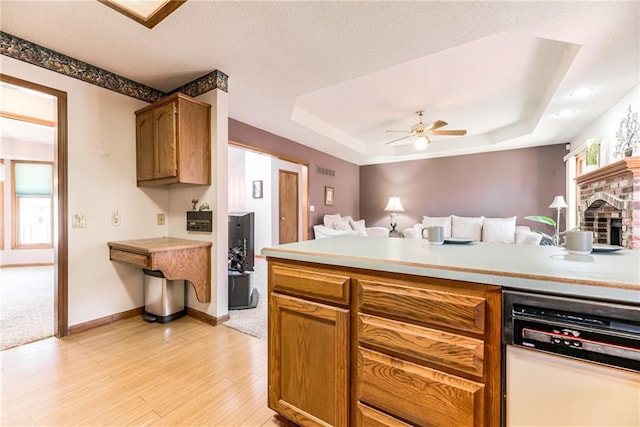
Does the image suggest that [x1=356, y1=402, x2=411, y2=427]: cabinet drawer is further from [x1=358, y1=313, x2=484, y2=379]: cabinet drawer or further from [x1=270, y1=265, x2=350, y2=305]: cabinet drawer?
[x1=270, y1=265, x2=350, y2=305]: cabinet drawer

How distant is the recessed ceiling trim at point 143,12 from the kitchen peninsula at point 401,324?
1651mm

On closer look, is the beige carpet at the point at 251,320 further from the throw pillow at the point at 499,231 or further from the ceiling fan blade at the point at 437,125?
the throw pillow at the point at 499,231

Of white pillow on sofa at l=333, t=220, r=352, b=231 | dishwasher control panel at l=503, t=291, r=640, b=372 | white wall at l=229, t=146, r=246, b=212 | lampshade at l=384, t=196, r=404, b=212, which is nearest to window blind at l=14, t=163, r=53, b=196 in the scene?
white wall at l=229, t=146, r=246, b=212

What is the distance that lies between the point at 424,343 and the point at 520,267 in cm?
39

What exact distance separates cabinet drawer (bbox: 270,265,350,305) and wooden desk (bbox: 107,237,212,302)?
144 cm

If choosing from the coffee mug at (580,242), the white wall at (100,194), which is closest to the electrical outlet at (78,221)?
the white wall at (100,194)

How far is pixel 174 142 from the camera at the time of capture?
7.92ft

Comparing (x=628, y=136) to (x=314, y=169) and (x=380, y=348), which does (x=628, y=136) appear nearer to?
(x=380, y=348)

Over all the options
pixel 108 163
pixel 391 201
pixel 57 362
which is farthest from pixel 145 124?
pixel 391 201

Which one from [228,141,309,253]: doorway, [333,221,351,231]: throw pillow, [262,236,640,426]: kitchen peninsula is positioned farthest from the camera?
[228,141,309,253]: doorway

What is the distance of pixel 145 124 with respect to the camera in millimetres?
2682

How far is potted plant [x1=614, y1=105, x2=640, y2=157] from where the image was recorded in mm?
2615

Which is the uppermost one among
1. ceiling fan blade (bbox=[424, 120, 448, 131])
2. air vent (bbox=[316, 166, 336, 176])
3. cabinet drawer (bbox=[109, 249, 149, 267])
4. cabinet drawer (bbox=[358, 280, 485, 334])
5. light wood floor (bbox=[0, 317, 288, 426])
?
ceiling fan blade (bbox=[424, 120, 448, 131])

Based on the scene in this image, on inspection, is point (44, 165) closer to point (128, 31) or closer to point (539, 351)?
point (128, 31)
